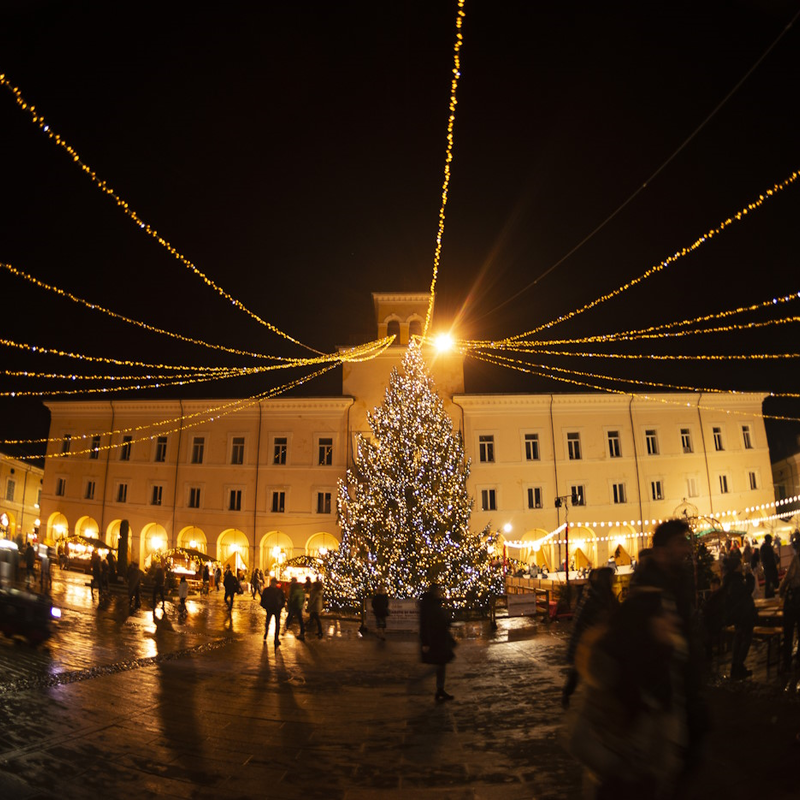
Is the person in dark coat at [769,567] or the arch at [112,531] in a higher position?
the arch at [112,531]

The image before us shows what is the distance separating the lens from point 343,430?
120ft

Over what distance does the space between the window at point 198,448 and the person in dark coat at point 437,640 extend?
1232 inches

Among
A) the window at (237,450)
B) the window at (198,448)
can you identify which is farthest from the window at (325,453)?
the window at (198,448)

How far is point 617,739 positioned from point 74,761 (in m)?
4.80

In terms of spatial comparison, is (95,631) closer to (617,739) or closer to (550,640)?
(550,640)

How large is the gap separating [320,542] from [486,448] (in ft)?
35.6

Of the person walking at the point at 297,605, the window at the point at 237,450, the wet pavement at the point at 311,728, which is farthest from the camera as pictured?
the window at the point at 237,450

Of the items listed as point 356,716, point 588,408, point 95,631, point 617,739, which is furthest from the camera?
point 588,408

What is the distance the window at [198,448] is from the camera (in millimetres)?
37250

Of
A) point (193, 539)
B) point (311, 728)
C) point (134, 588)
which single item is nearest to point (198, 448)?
point (193, 539)

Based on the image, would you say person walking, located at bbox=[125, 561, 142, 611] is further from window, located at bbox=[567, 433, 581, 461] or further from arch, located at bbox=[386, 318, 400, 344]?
window, located at bbox=[567, 433, 581, 461]

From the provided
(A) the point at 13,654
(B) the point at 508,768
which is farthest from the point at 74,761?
(A) the point at 13,654

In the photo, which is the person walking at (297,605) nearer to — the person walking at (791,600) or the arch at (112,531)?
the person walking at (791,600)

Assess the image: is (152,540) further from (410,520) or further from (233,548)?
(410,520)
